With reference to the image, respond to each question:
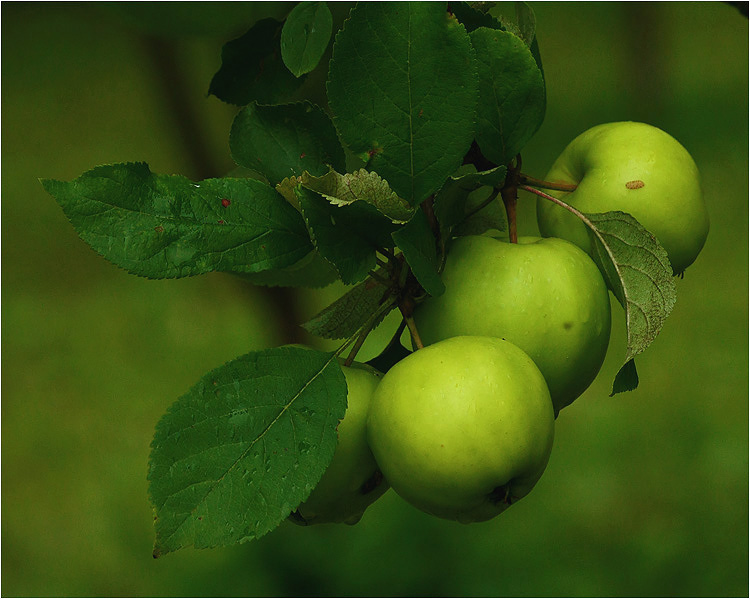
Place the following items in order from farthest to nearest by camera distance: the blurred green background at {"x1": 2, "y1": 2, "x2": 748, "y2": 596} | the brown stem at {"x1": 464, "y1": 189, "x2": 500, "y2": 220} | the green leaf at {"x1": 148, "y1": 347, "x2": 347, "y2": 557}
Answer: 1. the blurred green background at {"x1": 2, "y1": 2, "x2": 748, "y2": 596}
2. the brown stem at {"x1": 464, "y1": 189, "x2": 500, "y2": 220}
3. the green leaf at {"x1": 148, "y1": 347, "x2": 347, "y2": 557}

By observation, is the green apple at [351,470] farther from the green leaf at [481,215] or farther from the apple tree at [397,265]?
the green leaf at [481,215]

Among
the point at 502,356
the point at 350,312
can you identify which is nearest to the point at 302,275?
the point at 350,312

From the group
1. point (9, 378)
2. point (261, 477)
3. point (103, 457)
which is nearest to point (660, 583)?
point (103, 457)

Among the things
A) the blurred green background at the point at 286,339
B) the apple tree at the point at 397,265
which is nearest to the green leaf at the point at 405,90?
the apple tree at the point at 397,265

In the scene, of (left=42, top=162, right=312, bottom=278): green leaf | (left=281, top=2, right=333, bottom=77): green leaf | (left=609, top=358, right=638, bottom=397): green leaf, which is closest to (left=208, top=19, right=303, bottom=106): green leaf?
(left=281, top=2, right=333, bottom=77): green leaf

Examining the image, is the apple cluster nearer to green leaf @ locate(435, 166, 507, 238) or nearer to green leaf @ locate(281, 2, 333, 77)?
green leaf @ locate(435, 166, 507, 238)

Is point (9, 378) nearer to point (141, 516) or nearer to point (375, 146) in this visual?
point (141, 516)
